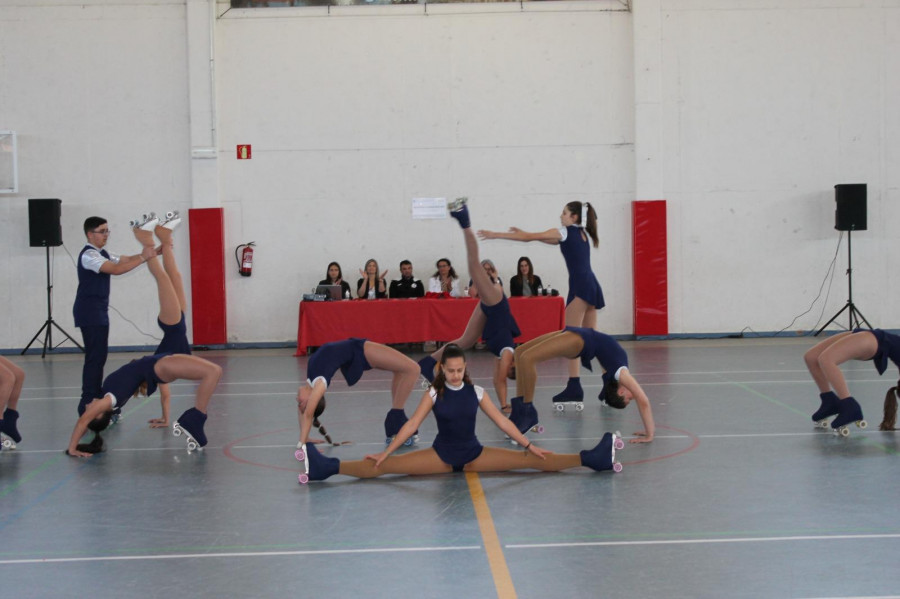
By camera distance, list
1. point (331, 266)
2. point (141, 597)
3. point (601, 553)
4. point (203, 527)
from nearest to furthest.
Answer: point (141, 597)
point (601, 553)
point (203, 527)
point (331, 266)

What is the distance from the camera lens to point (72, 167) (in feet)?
50.0

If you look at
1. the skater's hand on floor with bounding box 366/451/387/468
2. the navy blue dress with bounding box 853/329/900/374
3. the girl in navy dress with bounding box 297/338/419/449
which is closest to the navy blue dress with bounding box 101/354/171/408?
the girl in navy dress with bounding box 297/338/419/449

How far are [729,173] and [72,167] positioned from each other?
11.0 metres

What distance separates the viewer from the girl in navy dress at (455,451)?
6.05 m

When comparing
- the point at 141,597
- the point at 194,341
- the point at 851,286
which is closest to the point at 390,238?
the point at 194,341

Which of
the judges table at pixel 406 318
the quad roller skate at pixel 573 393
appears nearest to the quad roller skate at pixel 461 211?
the quad roller skate at pixel 573 393

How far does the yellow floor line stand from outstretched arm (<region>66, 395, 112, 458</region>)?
2.89m

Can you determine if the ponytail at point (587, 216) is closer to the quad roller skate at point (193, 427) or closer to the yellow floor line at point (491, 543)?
the yellow floor line at point (491, 543)

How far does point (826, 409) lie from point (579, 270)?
8.60 feet

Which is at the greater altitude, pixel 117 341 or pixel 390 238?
pixel 390 238

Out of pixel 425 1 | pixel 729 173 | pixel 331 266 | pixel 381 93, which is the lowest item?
pixel 331 266

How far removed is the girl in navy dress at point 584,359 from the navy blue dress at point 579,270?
1.47 metres

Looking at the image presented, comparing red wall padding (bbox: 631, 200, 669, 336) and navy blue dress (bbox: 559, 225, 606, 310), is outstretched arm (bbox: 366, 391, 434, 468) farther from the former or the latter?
red wall padding (bbox: 631, 200, 669, 336)

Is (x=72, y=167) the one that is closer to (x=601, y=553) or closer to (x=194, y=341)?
(x=194, y=341)
